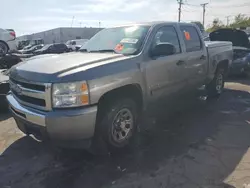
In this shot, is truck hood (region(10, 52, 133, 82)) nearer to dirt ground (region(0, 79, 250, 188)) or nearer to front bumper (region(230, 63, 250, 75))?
dirt ground (region(0, 79, 250, 188))

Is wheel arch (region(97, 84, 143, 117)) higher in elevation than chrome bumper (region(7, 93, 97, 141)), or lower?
higher

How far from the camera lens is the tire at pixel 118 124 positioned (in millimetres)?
3446

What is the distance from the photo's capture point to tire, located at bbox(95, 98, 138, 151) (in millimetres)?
3446

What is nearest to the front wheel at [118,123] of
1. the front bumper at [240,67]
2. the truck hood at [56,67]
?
the truck hood at [56,67]

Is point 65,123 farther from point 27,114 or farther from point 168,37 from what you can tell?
point 168,37

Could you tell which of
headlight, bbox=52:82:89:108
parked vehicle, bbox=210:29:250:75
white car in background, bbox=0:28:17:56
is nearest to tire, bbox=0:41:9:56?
white car in background, bbox=0:28:17:56

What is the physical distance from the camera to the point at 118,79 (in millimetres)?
3465

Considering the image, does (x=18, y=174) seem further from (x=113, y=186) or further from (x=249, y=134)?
(x=249, y=134)

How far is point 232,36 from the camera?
1016cm

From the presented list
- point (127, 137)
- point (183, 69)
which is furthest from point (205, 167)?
point (183, 69)

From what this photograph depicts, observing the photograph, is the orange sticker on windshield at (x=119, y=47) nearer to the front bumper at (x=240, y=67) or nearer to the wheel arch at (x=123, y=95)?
the wheel arch at (x=123, y=95)

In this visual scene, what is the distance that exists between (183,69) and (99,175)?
247 cm

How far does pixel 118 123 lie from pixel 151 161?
2.20 feet

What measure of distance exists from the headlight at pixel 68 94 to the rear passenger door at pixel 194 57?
8.07 ft
